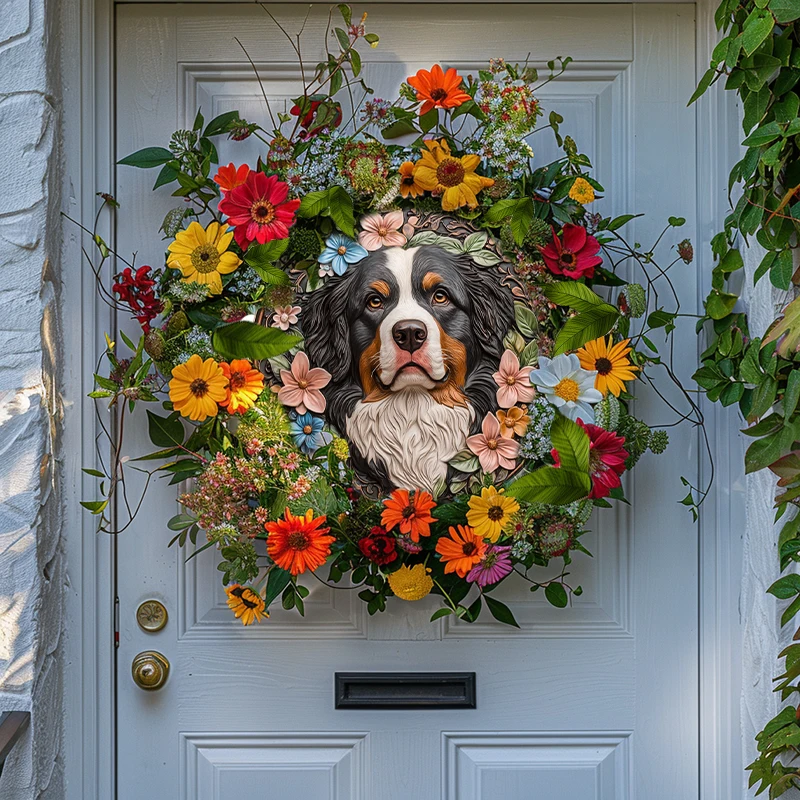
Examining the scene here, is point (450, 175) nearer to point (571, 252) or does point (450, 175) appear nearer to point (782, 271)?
point (571, 252)

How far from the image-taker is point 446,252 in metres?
1.25

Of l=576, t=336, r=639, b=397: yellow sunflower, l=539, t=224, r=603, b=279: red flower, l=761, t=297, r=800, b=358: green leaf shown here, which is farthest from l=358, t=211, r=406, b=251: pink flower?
l=761, t=297, r=800, b=358: green leaf

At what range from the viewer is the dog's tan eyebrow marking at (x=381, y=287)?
124cm

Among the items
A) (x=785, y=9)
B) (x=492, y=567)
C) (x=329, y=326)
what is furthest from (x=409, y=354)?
(x=785, y=9)

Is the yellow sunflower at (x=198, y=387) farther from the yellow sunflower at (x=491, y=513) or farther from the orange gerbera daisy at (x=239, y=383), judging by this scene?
the yellow sunflower at (x=491, y=513)

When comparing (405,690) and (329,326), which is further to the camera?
(405,690)

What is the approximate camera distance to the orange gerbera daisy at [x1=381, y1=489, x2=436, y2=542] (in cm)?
120

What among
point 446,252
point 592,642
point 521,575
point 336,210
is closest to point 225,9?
point 336,210

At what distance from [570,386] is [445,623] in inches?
18.0

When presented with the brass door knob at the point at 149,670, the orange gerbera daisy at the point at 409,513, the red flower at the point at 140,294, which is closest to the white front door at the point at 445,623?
the brass door knob at the point at 149,670

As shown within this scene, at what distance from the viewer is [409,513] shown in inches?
47.5

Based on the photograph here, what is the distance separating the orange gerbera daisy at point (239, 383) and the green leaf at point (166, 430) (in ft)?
0.41

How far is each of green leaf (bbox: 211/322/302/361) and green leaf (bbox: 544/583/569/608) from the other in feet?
1.81

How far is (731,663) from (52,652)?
3.59 ft
